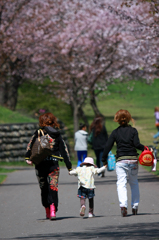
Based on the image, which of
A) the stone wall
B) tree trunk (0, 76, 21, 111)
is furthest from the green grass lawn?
the stone wall

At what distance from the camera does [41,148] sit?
24.8ft

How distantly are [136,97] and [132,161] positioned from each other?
4705cm

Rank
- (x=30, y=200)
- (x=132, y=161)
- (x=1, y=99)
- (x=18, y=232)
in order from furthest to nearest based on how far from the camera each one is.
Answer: (x=1, y=99) < (x=30, y=200) < (x=132, y=161) < (x=18, y=232)

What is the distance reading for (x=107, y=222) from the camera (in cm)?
709

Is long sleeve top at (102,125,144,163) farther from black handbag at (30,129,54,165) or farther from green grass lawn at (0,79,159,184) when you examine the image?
green grass lawn at (0,79,159,184)

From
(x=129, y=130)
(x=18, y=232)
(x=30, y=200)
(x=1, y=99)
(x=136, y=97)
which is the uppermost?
(x=136, y=97)

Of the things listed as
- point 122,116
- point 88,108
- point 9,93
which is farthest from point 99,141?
point 88,108

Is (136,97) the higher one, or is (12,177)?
(136,97)

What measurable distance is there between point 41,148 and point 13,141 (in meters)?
14.9

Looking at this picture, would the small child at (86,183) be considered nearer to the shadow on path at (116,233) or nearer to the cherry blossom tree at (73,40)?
the shadow on path at (116,233)

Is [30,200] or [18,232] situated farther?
[30,200]

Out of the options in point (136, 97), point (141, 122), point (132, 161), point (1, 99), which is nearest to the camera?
point (132, 161)

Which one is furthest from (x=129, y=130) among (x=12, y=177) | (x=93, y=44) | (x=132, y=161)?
(x=93, y=44)

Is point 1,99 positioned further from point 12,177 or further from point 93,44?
point 12,177
